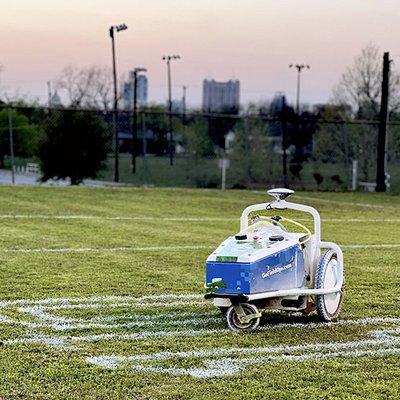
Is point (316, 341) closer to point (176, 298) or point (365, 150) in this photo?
point (176, 298)

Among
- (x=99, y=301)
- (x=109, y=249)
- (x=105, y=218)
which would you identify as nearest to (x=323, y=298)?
(x=99, y=301)

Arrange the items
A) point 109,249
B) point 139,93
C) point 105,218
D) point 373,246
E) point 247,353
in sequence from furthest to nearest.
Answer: point 139,93 < point 105,218 < point 373,246 < point 109,249 < point 247,353

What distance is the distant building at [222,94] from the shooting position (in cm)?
5150

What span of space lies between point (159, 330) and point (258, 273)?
88 centimetres

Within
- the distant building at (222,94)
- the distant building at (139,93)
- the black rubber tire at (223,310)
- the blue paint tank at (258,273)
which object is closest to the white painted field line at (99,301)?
the black rubber tire at (223,310)

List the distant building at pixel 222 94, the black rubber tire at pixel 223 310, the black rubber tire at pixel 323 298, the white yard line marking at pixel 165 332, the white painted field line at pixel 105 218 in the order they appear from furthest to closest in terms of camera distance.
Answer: the distant building at pixel 222 94
the white painted field line at pixel 105 218
the black rubber tire at pixel 223 310
the black rubber tire at pixel 323 298
the white yard line marking at pixel 165 332

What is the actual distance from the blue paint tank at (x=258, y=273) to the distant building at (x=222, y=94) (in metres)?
42.3

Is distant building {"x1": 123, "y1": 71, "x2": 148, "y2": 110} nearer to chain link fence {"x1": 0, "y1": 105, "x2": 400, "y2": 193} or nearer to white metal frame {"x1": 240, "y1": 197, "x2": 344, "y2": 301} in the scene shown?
chain link fence {"x1": 0, "y1": 105, "x2": 400, "y2": 193}

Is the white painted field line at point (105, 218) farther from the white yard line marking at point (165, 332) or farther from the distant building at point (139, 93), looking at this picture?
the distant building at point (139, 93)

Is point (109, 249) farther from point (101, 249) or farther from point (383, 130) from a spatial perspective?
point (383, 130)

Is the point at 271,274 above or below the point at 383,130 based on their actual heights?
below

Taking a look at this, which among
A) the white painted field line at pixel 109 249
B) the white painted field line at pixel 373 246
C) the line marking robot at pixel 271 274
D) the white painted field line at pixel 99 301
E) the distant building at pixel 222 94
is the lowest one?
the white painted field line at pixel 373 246

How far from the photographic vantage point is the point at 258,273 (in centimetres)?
692

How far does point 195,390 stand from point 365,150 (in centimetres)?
3129
